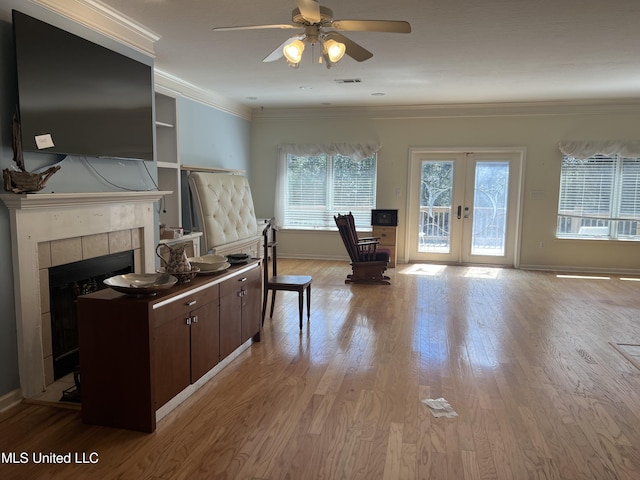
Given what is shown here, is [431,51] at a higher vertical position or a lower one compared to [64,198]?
higher

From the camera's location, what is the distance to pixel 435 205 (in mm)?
7551

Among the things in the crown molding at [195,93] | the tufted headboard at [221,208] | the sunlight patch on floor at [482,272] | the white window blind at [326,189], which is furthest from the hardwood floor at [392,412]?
the white window blind at [326,189]

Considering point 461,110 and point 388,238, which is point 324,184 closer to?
point 388,238

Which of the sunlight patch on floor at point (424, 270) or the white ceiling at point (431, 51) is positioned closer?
the white ceiling at point (431, 51)

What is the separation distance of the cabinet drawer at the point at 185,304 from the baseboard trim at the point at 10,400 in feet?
3.87

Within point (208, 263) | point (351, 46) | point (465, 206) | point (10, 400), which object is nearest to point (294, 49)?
point (351, 46)

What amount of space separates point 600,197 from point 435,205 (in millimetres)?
2514

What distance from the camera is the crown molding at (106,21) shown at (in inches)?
118

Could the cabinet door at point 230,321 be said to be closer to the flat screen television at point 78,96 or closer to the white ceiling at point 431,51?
the flat screen television at point 78,96

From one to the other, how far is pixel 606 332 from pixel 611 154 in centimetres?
384

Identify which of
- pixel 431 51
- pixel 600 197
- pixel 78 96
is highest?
pixel 431 51

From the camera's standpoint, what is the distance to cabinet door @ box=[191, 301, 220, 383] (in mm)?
2717

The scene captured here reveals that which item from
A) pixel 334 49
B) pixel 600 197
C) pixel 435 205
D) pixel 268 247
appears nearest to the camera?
pixel 334 49

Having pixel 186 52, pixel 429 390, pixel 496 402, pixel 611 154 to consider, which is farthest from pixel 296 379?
pixel 611 154
